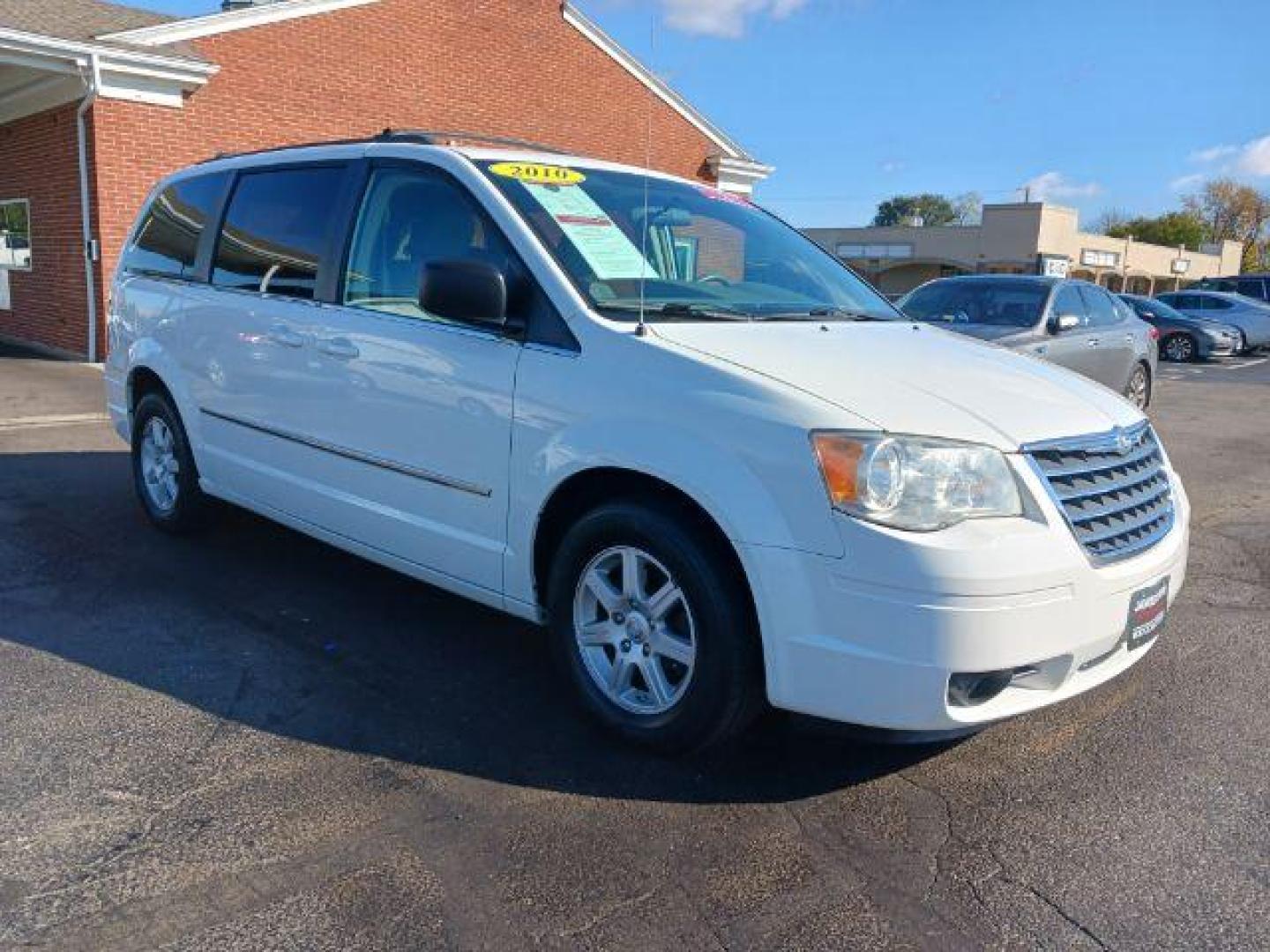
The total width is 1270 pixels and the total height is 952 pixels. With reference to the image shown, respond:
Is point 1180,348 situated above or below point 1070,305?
below

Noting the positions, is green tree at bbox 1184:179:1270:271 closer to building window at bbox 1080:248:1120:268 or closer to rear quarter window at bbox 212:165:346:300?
building window at bbox 1080:248:1120:268

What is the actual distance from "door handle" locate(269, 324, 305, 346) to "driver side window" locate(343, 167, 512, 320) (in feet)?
1.04

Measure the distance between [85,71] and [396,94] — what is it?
4284 millimetres

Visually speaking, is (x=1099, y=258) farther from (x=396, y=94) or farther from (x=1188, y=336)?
(x=396, y=94)

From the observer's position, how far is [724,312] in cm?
371

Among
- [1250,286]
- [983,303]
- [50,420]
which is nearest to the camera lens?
[50,420]

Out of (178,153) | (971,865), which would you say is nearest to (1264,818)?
(971,865)

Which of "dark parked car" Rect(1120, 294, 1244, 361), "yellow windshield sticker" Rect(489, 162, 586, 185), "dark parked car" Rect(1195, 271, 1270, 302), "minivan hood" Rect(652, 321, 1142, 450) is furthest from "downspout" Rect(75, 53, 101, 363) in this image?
"dark parked car" Rect(1195, 271, 1270, 302)

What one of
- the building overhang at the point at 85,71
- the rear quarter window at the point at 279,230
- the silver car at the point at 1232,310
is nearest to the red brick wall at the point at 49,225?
the building overhang at the point at 85,71

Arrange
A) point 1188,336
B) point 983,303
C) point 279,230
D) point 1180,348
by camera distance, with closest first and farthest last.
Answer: point 279,230 → point 983,303 → point 1188,336 → point 1180,348

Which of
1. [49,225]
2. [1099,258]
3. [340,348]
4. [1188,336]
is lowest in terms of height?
[1188,336]

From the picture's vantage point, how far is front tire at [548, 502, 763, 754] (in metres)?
3.05

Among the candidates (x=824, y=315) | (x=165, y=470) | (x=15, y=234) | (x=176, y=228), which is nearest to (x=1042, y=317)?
(x=824, y=315)

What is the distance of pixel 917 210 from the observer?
10419cm
